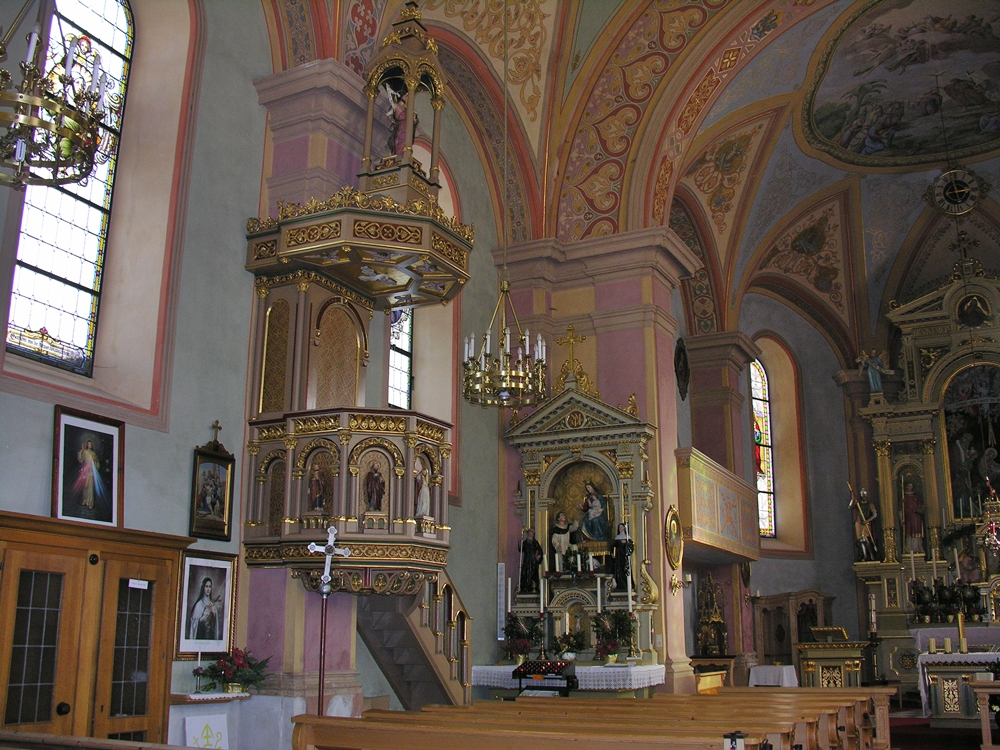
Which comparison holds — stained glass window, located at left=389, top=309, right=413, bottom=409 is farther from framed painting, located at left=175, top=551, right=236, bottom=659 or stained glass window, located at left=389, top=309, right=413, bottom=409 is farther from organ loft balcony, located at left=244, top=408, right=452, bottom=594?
framed painting, located at left=175, top=551, right=236, bottom=659

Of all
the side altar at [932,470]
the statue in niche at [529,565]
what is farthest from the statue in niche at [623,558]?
the side altar at [932,470]

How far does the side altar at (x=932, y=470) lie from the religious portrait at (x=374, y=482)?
1222 cm

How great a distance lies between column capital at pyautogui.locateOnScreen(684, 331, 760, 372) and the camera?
1778 cm

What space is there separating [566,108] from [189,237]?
21.5 ft

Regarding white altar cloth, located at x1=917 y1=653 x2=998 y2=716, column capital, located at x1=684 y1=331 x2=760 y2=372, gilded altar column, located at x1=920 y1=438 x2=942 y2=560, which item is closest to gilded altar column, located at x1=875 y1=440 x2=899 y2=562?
gilded altar column, located at x1=920 y1=438 x2=942 y2=560

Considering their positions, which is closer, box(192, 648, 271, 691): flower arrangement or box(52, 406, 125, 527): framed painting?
box(52, 406, 125, 527): framed painting

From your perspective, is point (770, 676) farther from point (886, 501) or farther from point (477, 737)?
point (477, 737)

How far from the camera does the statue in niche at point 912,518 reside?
1886cm

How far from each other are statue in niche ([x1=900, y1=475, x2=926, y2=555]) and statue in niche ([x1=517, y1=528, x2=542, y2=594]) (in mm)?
9499

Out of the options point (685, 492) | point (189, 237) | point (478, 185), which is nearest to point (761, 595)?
point (685, 492)

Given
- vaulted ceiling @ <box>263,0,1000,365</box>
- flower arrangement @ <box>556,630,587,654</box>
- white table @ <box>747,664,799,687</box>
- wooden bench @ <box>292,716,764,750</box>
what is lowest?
white table @ <box>747,664,799,687</box>

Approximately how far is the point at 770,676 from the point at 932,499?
17.0 feet

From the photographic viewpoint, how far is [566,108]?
13.8 meters

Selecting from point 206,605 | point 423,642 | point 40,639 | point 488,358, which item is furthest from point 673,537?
point 40,639
